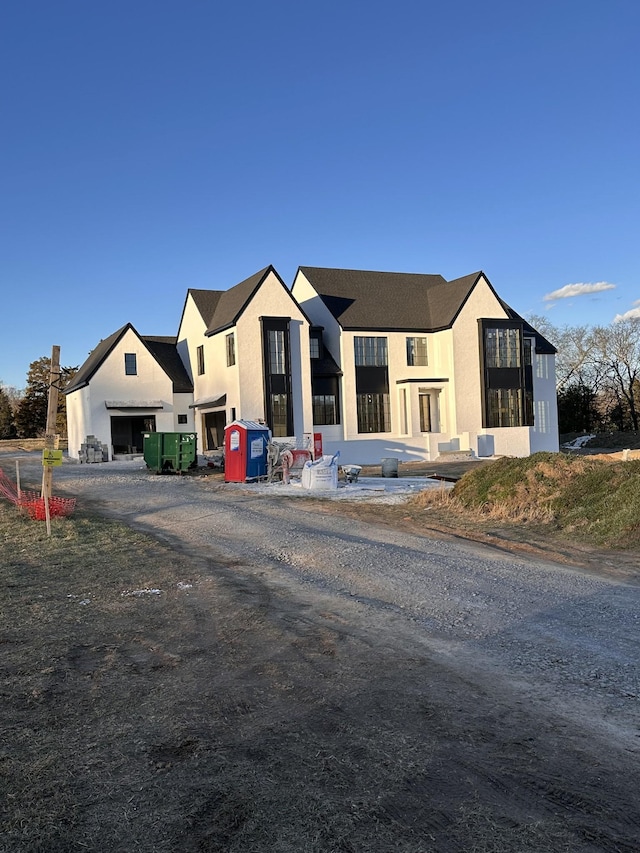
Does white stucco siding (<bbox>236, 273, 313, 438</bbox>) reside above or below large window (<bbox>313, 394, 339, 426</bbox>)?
above

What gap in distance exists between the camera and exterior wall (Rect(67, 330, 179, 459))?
3897 centimetres

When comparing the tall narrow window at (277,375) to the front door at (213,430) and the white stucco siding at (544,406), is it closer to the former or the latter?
the front door at (213,430)

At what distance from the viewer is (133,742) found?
14.2 ft

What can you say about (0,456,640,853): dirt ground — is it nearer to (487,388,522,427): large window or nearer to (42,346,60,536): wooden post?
(42,346,60,536): wooden post

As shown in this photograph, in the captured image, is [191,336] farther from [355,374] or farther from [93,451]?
[355,374]

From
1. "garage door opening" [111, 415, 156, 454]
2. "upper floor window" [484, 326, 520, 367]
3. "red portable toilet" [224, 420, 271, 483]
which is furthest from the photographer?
"garage door opening" [111, 415, 156, 454]

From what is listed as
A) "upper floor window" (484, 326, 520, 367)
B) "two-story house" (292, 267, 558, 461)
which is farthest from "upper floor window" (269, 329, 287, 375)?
"upper floor window" (484, 326, 520, 367)

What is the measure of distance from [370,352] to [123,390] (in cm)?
1443

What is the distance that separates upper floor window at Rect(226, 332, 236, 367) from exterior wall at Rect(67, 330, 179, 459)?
216 inches

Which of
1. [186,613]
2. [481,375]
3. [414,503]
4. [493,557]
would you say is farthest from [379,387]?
[186,613]

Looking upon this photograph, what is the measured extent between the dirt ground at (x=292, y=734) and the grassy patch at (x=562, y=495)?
4342 millimetres

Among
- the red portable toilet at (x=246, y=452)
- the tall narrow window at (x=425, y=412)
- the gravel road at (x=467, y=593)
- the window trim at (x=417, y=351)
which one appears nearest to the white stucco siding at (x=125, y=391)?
the window trim at (x=417, y=351)

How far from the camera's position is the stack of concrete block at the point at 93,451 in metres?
37.7

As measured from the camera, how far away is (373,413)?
39094 mm
